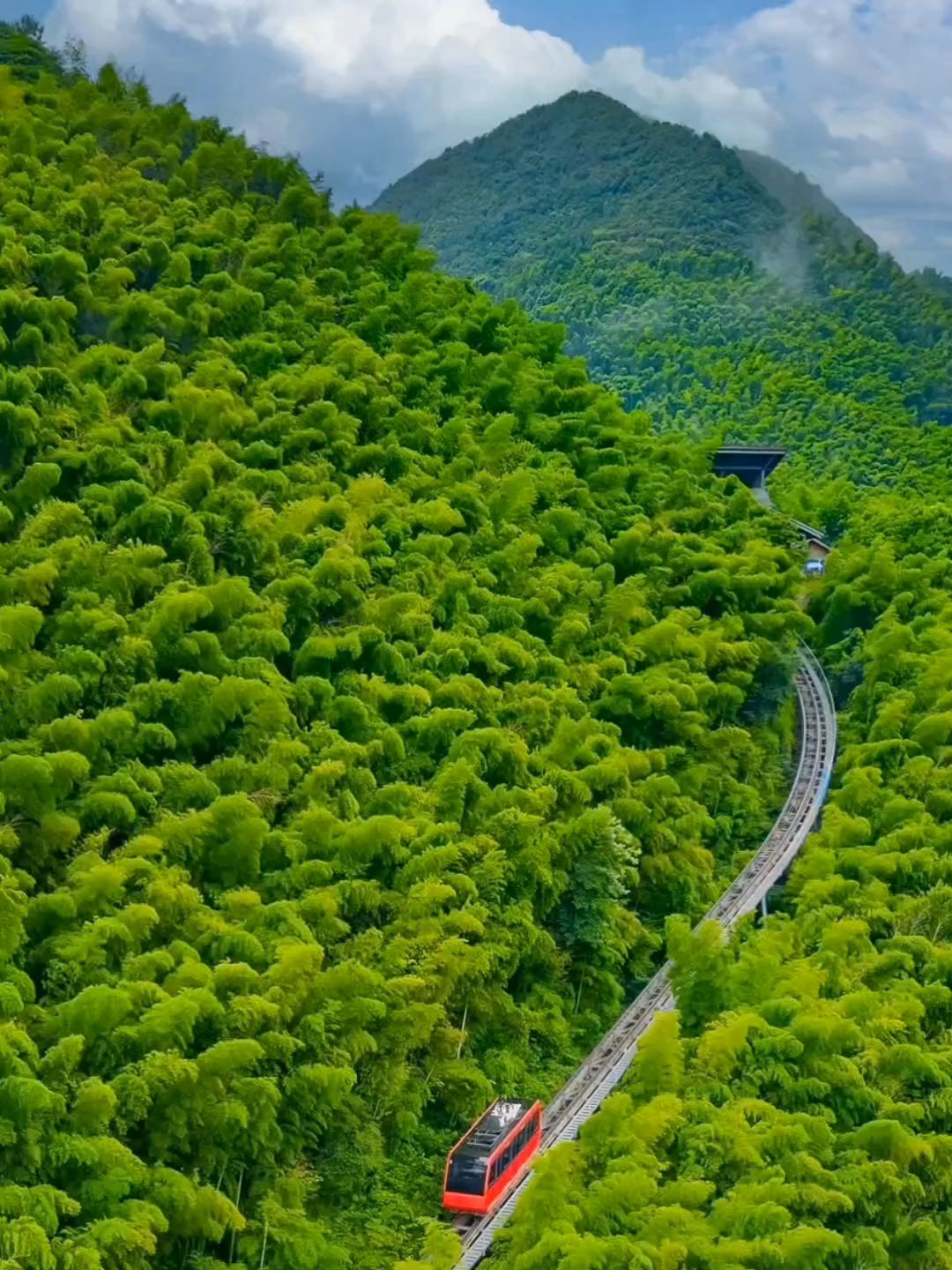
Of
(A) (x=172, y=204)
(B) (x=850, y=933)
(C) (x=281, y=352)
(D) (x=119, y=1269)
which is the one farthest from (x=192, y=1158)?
(A) (x=172, y=204)

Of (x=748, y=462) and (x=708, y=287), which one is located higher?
(x=708, y=287)

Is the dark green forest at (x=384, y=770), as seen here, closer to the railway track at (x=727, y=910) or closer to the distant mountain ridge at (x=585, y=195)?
the railway track at (x=727, y=910)

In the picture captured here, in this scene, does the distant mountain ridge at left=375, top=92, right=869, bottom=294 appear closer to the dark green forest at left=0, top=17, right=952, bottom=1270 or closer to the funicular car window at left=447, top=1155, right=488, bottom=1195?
the dark green forest at left=0, top=17, right=952, bottom=1270

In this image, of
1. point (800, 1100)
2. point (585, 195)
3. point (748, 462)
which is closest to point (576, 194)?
point (585, 195)

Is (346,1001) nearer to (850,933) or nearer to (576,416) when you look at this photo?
(850,933)

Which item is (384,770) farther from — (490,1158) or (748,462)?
(748,462)

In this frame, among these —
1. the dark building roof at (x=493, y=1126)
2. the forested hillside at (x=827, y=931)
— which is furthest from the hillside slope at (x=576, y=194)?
the dark building roof at (x=493, y=1126)

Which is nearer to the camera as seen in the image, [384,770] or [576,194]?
[384,770]
